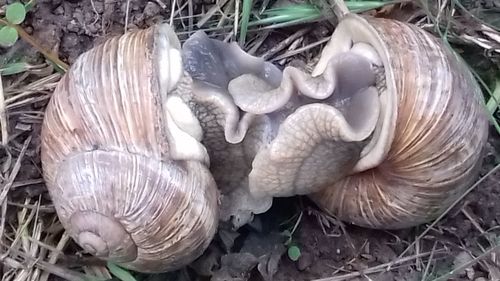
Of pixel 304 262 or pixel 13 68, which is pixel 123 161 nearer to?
pixel 13 68

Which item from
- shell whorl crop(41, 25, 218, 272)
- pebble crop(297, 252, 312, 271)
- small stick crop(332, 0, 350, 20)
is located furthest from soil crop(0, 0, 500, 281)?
shell whorl crop(41, 25, 218, 272)

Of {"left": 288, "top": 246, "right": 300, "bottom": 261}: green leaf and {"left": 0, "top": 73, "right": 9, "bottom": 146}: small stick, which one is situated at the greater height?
{"left": 0, "top": 73, "right": 9, "bottom": 146}: small stick

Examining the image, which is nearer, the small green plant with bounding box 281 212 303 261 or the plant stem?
the plant stem

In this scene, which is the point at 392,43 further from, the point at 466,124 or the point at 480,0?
the point at 480,0

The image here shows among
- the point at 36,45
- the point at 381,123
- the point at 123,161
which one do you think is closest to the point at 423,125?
the point at 381,123

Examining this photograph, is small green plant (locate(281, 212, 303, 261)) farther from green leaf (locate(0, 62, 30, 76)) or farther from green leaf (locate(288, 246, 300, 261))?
green leaf (locate(0, 62, 30, 76))

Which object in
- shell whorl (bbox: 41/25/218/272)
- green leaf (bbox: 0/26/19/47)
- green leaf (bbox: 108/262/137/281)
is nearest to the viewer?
shell whorl (bbox: 41/25/218/272)

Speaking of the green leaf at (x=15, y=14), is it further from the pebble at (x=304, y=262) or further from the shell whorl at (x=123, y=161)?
the pebble at (x=304, y=262)
